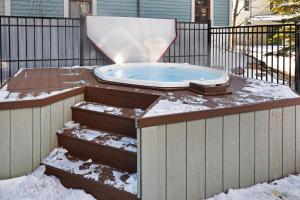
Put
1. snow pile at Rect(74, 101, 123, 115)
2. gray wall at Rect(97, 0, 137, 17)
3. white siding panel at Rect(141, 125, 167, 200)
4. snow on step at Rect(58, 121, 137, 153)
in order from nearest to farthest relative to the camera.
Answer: white siding panel at Rect(141, 125, 167, 200), snow on step at Rect(58, 121, 137, 153), snow pile at Rect(74, 101, 123, 115), gray wall at Rect(97, 0, 137, 17)

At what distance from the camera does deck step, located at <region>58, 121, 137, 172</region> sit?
2703 millimetres

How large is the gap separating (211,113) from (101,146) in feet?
3.13

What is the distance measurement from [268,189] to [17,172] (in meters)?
2.10

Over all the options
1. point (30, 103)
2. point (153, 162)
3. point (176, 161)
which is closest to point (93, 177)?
point (153, 162)

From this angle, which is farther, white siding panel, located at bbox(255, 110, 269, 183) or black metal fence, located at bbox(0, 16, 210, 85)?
black metal fence, located at bbox(0, 16, 210, 85)

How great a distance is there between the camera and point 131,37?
7227mm

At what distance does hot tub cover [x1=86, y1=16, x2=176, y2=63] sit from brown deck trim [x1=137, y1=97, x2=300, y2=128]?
173 inches

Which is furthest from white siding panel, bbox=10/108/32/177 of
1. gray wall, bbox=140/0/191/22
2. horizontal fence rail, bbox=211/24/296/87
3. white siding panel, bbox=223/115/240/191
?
gray wall, bbox=140/0/191/22

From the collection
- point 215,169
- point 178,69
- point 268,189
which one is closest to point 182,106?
point 215,169

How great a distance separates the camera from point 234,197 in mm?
Result: 2582

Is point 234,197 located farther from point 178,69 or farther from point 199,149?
point 178,69

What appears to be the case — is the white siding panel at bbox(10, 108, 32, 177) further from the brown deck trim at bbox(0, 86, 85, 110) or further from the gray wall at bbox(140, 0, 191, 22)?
the gray wall at bbox(140, 0, 191, 22)

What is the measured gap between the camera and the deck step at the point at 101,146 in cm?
270

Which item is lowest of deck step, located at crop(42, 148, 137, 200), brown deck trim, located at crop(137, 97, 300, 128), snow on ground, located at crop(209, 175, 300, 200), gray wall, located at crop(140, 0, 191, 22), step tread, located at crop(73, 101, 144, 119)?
Answer: snow on ground, located at crop(209, 175, 300, 200)
